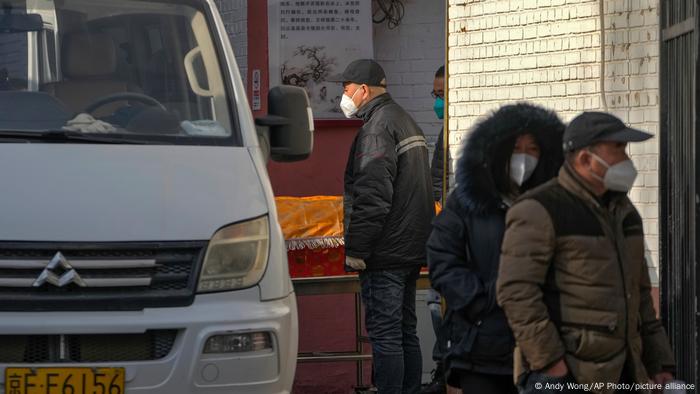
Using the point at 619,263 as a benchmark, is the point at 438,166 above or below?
above

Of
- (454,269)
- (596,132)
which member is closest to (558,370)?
(454,269)

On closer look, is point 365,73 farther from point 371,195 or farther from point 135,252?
point 135,252

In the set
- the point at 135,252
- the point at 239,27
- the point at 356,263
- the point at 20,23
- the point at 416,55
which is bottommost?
the point at 356,263

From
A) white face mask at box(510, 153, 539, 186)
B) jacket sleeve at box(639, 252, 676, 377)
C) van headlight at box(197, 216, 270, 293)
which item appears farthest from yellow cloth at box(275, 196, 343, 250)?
jacket sleeve at box(639, 252, 676, 377)

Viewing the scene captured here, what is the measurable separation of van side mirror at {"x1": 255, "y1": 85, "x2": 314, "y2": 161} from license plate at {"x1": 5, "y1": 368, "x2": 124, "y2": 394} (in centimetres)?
164

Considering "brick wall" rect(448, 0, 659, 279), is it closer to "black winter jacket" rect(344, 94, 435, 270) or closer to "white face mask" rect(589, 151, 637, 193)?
"black winter jacket" rect(344, 94, 435, 270)

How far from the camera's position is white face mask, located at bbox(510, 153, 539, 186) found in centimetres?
502

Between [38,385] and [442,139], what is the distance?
4225 mm

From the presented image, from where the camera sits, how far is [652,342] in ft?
15.9

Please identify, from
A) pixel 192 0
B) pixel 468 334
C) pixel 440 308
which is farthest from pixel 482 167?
pixel 440 308

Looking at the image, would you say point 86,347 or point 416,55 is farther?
point 416,55

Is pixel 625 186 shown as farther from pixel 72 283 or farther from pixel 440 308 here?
pixel 440 308

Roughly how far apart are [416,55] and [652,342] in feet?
20.6

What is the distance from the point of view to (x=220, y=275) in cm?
542
